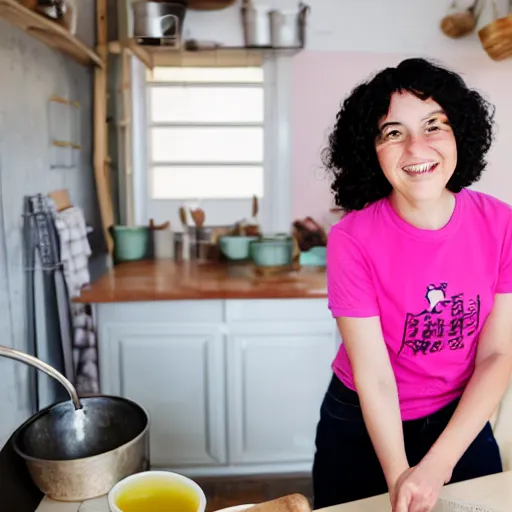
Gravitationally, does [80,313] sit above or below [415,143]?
below

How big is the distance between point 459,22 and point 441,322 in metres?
2.02

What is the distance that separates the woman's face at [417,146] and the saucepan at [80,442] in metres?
0.61

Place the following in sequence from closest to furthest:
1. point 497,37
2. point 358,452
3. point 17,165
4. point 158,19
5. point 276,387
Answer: point 358,452, point 17,165, point 276,387, point 497,37, point 158,19

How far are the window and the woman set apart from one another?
168 centimetres

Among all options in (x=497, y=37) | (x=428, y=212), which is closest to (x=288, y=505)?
(x=428, y=212)

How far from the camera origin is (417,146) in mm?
1102

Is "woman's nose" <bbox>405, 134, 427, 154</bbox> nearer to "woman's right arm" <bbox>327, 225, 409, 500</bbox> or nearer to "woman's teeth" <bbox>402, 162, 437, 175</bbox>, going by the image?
"woman's teeth" <bbox>402, 162, 437, 175</bbox>

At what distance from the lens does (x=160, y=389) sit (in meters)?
2.33

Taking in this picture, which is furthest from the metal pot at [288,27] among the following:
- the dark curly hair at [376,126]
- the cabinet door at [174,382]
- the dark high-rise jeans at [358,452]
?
the dark high-rise jeans at [358,452]

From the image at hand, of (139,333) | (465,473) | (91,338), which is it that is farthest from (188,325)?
(465,473)

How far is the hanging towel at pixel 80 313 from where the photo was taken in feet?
7.25

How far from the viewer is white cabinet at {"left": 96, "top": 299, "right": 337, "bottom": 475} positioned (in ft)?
7.55

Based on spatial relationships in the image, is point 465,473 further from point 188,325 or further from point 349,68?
point 349,68

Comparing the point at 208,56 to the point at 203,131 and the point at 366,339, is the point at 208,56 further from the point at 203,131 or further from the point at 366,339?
the point at 366,339
